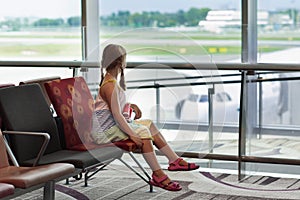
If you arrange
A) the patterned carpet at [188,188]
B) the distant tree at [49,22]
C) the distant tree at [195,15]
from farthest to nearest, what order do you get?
the distant tree at [49,22] → the distant tree at [195,15] → the patterned carpet at [188,188]

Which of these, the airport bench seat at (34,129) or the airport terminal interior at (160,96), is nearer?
the airport bench seat at (34,129)

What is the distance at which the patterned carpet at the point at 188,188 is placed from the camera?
18.0 ft

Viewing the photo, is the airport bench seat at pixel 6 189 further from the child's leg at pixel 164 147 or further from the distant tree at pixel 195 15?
the distant tree at pixel 195 15

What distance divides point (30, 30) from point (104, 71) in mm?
2685

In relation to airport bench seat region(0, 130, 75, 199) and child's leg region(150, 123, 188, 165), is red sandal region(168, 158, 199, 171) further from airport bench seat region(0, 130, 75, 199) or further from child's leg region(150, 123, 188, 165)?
airport bench seat region(0, 130, 75, 199)

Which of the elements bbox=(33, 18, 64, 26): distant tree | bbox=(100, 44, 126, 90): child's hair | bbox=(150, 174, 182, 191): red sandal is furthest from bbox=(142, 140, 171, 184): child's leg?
bbox=(33, 18, 64, 26): distant tree

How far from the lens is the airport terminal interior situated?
5.11m

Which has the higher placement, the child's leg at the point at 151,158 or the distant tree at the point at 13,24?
the distant tree at the point at 13,24

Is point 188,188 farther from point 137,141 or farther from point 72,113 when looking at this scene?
point 72,113

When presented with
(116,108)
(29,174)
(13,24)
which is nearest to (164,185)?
(116,108)

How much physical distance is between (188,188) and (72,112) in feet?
3.68

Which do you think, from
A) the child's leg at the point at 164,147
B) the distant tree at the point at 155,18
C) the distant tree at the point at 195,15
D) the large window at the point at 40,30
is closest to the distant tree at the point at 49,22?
the large window at the point at 40,30

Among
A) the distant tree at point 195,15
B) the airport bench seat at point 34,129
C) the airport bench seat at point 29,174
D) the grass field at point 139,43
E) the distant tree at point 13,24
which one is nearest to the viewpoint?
the airport bench seat at point 29,174

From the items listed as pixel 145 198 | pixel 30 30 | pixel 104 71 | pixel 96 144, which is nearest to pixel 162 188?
pixel 145 198
